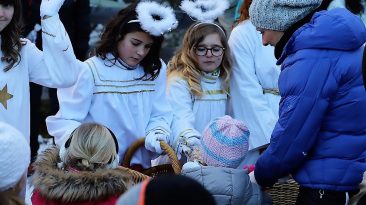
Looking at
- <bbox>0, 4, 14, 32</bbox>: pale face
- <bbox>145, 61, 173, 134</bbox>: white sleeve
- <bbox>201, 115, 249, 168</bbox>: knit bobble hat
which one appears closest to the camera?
<bbox>201, 115, 249, 168</bbox>: knit bobble hat

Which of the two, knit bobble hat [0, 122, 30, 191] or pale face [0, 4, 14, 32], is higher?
pale face [0, 4, 14, 32]

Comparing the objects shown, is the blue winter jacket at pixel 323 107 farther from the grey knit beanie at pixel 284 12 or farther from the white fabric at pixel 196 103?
the white fabric at pixel 196 103

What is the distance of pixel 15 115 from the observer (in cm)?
391

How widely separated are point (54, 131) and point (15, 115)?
42cm

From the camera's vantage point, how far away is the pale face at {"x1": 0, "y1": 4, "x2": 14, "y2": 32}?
151 inches

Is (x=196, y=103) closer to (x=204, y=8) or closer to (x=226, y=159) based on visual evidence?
(x=204, y=8)

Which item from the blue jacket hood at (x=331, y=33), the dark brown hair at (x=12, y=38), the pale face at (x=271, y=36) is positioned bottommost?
the dark brown hair at (x=12, y=38)

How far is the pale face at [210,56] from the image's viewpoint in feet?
15.6

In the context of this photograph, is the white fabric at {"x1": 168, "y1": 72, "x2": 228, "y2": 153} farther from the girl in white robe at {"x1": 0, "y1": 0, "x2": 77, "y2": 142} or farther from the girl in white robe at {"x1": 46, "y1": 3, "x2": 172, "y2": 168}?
the girl in white robe at {"x1": 0, "y1": 0, "x2": 77, "y2": 142}

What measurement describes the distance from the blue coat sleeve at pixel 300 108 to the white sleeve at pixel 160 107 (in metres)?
1.32

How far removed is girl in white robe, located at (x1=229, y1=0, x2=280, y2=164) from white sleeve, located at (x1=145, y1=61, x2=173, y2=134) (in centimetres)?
50

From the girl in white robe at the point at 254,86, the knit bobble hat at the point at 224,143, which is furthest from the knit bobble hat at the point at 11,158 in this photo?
the girl in white robe at the point at 254,86

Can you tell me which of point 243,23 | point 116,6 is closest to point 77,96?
point 243,23

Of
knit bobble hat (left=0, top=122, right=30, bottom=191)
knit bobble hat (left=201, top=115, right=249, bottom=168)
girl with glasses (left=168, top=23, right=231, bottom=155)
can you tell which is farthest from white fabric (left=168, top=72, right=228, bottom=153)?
knit bobble hat (left=0, top=122, right=30, bottom=191)
